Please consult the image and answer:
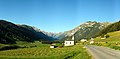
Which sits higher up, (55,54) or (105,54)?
(105,54)

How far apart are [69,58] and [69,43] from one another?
116208 mm

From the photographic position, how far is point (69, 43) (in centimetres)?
16100

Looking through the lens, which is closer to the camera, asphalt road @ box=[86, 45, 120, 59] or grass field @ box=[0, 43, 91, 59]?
asphalt road @ box=[86, 45, 120, 59]

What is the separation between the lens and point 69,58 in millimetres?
45000

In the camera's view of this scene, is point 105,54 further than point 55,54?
No

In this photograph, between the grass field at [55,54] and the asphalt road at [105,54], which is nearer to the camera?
the asphalt road at [105,54]

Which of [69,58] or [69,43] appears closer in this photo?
[69,58]
